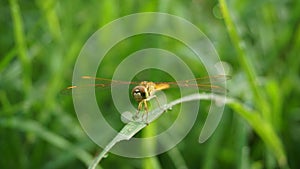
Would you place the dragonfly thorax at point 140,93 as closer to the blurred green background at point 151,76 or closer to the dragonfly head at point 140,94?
the dragonfly head at point 140,94

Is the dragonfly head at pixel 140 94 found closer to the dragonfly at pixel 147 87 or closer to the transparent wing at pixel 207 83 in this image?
the dragonfly at pixel 147 87

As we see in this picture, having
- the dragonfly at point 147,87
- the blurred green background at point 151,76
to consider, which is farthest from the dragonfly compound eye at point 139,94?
the blurred green background at point 151,76

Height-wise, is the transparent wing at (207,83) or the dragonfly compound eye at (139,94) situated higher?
the transparent wing at (207,83)

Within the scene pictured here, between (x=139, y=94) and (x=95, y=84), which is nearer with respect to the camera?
(x=139, y=94)

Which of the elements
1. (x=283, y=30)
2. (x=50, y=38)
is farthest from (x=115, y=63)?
(x=283, y=30)

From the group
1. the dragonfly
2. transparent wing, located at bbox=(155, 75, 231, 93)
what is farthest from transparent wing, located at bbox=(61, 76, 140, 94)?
transparent wing, located at bbox=(155, 75, 231, 93)

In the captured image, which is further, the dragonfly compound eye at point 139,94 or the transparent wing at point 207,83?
the transparent wing at point 207,83

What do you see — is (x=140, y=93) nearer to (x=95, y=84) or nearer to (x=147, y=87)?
(x=147, y=87)

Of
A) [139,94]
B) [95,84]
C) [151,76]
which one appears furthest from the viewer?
[151,76]

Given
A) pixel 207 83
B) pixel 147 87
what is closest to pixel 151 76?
pixel 207 83
